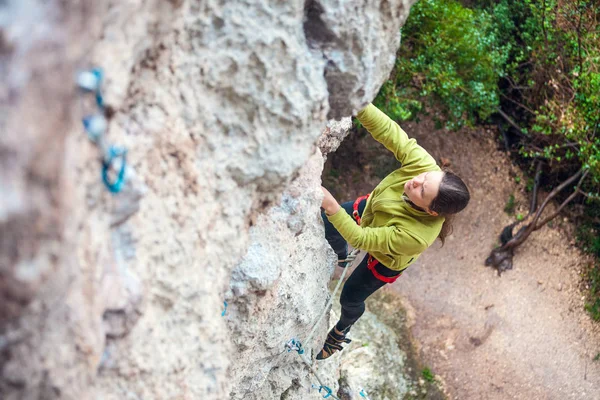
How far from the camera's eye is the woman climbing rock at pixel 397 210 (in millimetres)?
2482

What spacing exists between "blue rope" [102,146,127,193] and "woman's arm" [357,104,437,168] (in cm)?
164

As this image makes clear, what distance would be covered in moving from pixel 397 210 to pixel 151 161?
1699 millimetres

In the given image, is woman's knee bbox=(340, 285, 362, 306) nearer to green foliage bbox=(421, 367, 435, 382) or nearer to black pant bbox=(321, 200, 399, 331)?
black pant bbox=(321, 200, 399, 331)

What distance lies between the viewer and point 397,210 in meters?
2.71

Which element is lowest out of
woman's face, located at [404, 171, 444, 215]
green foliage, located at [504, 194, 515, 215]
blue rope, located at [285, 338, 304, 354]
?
green foliage, located at [504, 194, 515, 215]

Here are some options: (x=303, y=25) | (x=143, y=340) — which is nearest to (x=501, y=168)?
(x=303, y=25)

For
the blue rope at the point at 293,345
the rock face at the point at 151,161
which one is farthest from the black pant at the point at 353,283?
the rock face at the point at 151,161

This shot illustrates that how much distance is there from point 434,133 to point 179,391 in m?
5.94

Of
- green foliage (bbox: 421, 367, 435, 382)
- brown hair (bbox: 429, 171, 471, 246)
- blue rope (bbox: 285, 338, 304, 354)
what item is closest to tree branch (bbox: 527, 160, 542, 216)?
green foliage (bbox: 421, 367, 435, 382)

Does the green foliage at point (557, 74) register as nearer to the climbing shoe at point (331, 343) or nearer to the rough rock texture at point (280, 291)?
the climbing shoe at point (331, 343)

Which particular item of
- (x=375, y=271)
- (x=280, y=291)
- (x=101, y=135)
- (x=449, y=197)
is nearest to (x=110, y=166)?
(x=101, y=135)

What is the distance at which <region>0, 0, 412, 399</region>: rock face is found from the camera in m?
0.85

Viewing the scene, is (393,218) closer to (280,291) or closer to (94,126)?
(280,291)

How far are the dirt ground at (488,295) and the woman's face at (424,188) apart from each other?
3.24 m
